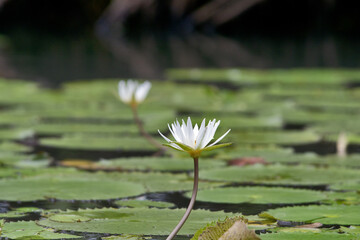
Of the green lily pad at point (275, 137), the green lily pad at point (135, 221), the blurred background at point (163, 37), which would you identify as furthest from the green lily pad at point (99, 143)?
the blurred background at point (163, 37)

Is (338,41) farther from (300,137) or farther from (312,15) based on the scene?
(300,137)

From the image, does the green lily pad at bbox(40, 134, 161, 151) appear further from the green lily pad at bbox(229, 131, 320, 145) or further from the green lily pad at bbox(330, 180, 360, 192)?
the green lily pad at bbox(330, 180, 360, 192)

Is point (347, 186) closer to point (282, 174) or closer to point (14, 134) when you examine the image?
point (282, 174)

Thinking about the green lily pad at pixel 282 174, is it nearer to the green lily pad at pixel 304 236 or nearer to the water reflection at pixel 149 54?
the green lily pad at pixel 304 236

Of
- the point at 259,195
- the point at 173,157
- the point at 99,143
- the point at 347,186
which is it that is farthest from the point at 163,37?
the point at 259,195

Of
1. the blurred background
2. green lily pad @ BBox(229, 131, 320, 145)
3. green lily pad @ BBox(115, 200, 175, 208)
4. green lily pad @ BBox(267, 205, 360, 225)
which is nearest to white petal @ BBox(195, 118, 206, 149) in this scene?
green lily pad @ BBox(267, 205, 360, 225)
